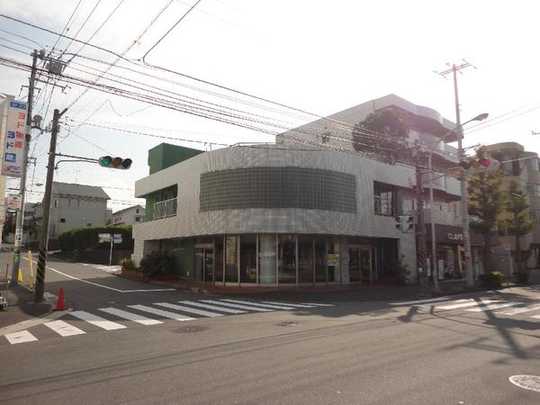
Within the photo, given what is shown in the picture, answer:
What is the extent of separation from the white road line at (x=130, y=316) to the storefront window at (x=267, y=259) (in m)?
8.38

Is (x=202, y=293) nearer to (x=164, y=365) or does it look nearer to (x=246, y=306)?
(x=246, y=306)

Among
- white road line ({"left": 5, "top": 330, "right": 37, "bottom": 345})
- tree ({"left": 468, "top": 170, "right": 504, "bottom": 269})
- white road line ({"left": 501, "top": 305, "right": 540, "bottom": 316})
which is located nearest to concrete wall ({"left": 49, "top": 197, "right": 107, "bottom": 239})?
tree ({"left": 468, "top": 170, "right": 504, "bottom": 269})

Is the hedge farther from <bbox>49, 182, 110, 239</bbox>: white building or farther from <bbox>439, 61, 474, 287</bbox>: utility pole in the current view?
<bbox>439, 61, 474, 287</bbox>: utility pole

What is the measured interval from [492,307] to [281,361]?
12.0 m

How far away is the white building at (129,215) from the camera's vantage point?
72.9 metres

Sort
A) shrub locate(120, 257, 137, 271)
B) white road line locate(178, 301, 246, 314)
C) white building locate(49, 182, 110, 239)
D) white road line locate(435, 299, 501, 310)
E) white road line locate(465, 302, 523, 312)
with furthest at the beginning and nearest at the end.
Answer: white building locate(49, 182, 110, 239)
shrub locate(120, 257, 137, 271)
white road line locate(435, 299, 501, 310)
white road line locate(465, 302, 523, 312)
white road line locate(178, 301, 246, 314)

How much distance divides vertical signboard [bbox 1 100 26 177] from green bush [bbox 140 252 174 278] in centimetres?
1277

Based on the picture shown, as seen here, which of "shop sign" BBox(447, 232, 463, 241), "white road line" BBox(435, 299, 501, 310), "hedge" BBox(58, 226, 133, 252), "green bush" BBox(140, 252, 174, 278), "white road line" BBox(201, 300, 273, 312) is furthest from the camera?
"hedge" BBox(58, 226, 133, 252)

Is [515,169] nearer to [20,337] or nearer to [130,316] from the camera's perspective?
[130,316]

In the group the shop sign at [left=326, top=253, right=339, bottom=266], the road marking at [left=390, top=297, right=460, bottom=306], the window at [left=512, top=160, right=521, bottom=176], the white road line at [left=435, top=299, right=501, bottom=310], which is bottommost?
the road marking at [left=390, top=297, right=460, bottom=306]

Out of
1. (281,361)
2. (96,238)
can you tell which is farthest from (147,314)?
(96,238)

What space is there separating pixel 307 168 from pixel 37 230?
63927mm

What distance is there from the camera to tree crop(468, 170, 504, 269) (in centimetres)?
2839

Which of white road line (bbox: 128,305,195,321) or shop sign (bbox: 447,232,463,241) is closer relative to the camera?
white road line (bbox: 128,305,195,321)
